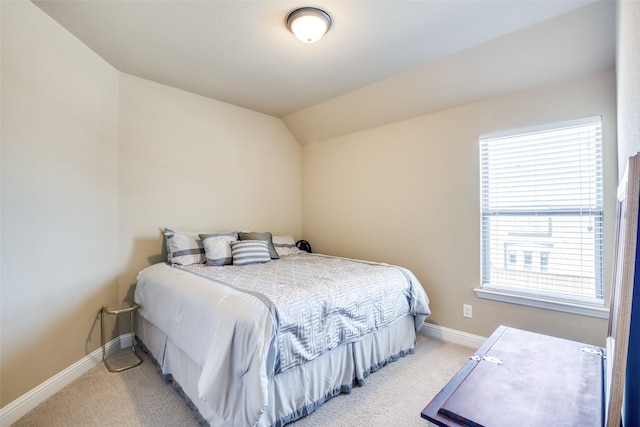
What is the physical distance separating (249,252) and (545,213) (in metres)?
2.60

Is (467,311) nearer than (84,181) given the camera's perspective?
No

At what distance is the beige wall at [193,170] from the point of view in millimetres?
2787

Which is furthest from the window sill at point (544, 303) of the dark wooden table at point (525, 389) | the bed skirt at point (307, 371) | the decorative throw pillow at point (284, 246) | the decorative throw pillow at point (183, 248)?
the decorative throw pillow at point (183, 248)

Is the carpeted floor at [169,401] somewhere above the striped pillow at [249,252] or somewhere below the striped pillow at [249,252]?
below

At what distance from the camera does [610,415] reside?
74cm

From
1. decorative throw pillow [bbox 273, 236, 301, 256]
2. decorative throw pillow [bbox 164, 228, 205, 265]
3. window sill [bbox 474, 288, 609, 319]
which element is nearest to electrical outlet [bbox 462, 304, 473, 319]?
window sill [bbox 474, 288, 609, 319]

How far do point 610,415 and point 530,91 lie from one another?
2461 millimetres

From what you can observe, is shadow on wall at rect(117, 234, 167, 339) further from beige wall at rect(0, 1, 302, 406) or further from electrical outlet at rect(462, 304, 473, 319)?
electrical outlet at rect(462, 304, 473, 319)

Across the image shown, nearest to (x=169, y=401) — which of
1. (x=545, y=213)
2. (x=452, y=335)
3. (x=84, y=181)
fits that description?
(x=84, y=181)

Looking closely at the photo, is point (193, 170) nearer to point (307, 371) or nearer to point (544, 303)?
point (307, 371)

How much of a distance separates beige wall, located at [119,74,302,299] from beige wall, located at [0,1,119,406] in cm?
17

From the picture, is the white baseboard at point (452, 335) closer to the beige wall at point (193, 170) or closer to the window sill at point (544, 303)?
the window sill at point (544, 303)

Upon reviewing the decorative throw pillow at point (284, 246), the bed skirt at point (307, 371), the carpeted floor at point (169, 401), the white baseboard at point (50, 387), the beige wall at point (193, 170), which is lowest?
the carpeted floor at point (169, 401)

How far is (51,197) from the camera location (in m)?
2.04
